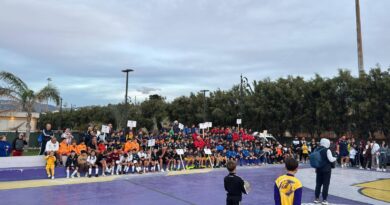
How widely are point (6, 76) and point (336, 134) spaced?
76.8 ft

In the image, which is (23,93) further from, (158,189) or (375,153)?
(375,153)

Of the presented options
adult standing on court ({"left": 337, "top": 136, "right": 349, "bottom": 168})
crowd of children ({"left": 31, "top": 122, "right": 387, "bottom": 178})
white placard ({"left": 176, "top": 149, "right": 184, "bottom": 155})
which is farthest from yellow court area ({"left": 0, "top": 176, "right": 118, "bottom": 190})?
adult standing on court ({"left": 337, "top": 136, "right": 349, "bottom": 168})

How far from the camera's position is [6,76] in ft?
67.9

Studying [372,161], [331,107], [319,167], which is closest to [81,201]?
[319,167]

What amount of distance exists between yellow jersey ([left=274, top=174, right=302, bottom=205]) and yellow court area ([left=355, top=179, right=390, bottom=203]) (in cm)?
715

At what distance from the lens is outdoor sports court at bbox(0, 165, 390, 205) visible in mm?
9758

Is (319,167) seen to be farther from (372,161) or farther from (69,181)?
(372,161)

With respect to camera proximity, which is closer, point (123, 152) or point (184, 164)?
point (123, 152)

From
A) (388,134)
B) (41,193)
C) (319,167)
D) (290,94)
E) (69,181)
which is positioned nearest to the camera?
(319,167)

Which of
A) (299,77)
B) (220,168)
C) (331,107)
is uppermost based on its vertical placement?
(299,77)

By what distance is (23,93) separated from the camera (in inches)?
870

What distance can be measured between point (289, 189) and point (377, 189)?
936 centimetres

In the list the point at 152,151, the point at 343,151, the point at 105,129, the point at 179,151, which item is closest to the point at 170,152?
the point at 179,151

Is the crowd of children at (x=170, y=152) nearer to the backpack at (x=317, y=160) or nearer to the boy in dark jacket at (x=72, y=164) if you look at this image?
the boy in dark jacket at (x=72, y=164)
